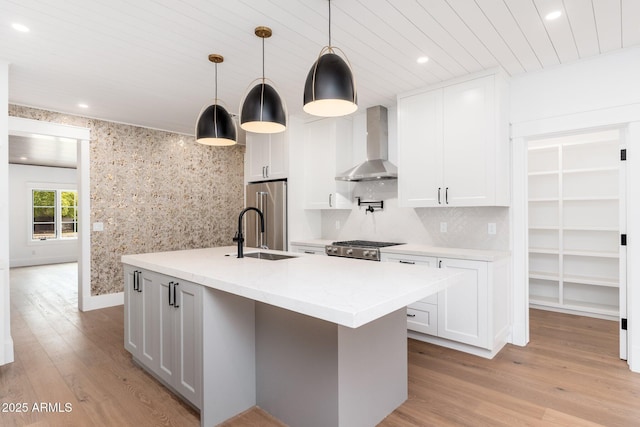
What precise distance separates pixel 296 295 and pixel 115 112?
410 centimetres

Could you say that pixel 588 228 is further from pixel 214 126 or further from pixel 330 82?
pixel 214 126

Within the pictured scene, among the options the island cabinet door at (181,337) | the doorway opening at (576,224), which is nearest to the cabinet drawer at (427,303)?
the doorway opening at (576,224)

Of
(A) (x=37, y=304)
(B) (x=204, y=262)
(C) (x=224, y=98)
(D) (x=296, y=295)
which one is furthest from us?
(A) (x=37, y=304)

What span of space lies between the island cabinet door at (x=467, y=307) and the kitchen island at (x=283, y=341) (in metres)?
1.07

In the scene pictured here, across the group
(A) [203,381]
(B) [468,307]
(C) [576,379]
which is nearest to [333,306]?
(A) [203,381]

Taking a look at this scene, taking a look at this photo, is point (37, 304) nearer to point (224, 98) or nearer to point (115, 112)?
point (115, 112)

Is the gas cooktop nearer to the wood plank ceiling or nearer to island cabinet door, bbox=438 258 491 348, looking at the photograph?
island cabinet door, bbox=438 258 491 348

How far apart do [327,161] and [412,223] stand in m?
1.33

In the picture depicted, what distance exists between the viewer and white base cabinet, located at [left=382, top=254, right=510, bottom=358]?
297 centimetres

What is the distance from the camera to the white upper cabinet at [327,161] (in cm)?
441

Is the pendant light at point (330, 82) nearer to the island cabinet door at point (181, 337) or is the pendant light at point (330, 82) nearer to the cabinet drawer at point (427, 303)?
the island cabinet door at point (181, 337)

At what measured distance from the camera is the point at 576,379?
102 inches

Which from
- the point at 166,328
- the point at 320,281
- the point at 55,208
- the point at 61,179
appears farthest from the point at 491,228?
the point at 55,208

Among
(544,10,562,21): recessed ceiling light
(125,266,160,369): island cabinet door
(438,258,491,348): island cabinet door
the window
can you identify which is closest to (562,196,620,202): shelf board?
(438,258,491,348): island cabinet door
